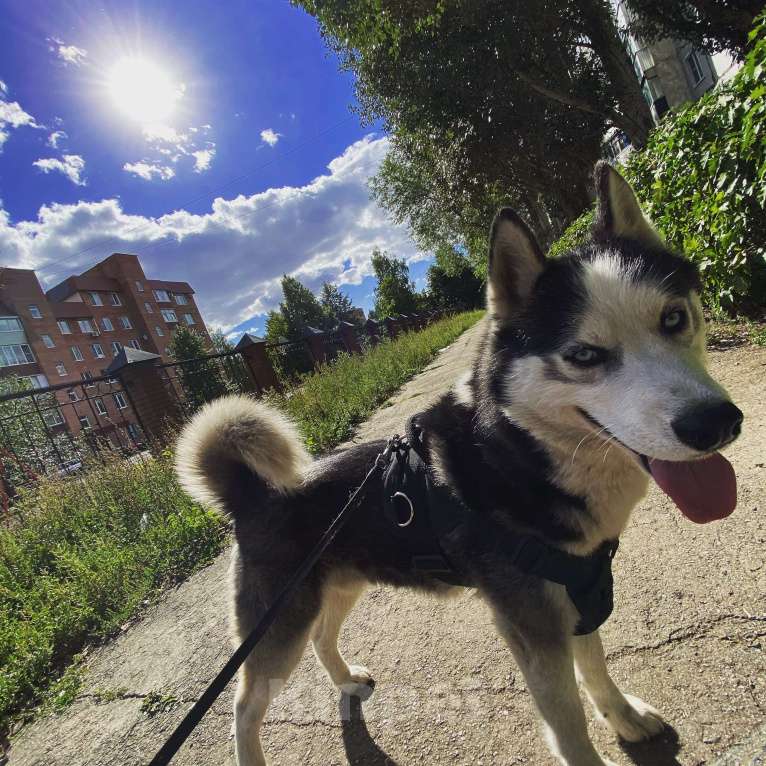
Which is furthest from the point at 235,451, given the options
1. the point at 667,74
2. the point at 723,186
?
the point at 667,74

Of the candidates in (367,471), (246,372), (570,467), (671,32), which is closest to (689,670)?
(570,467)

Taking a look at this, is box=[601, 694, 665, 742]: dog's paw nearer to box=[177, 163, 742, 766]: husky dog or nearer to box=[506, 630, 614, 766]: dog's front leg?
box=[177, 163, 742, 766]: husky dog

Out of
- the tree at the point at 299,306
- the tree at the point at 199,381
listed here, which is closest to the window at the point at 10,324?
the tree at the point at 299,306

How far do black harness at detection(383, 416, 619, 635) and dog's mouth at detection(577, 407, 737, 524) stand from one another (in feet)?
1.12

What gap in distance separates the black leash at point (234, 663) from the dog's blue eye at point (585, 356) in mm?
851

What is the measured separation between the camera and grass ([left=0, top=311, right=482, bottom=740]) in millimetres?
3193

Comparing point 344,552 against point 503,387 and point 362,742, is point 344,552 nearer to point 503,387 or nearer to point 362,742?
point 362,742

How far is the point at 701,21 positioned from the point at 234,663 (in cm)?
1972

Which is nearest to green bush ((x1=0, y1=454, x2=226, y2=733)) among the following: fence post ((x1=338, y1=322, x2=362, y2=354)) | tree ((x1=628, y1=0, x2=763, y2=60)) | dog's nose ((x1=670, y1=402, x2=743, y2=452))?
dog's nose ((x1=670, y1=402, x2=743, y2=452))

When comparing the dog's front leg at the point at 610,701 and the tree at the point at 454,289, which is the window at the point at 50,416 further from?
the tree at the point at 454,289

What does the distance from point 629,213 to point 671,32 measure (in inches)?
719

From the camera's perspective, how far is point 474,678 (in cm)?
206

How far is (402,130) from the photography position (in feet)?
55.1

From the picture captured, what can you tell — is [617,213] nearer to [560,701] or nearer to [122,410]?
[560,701]
